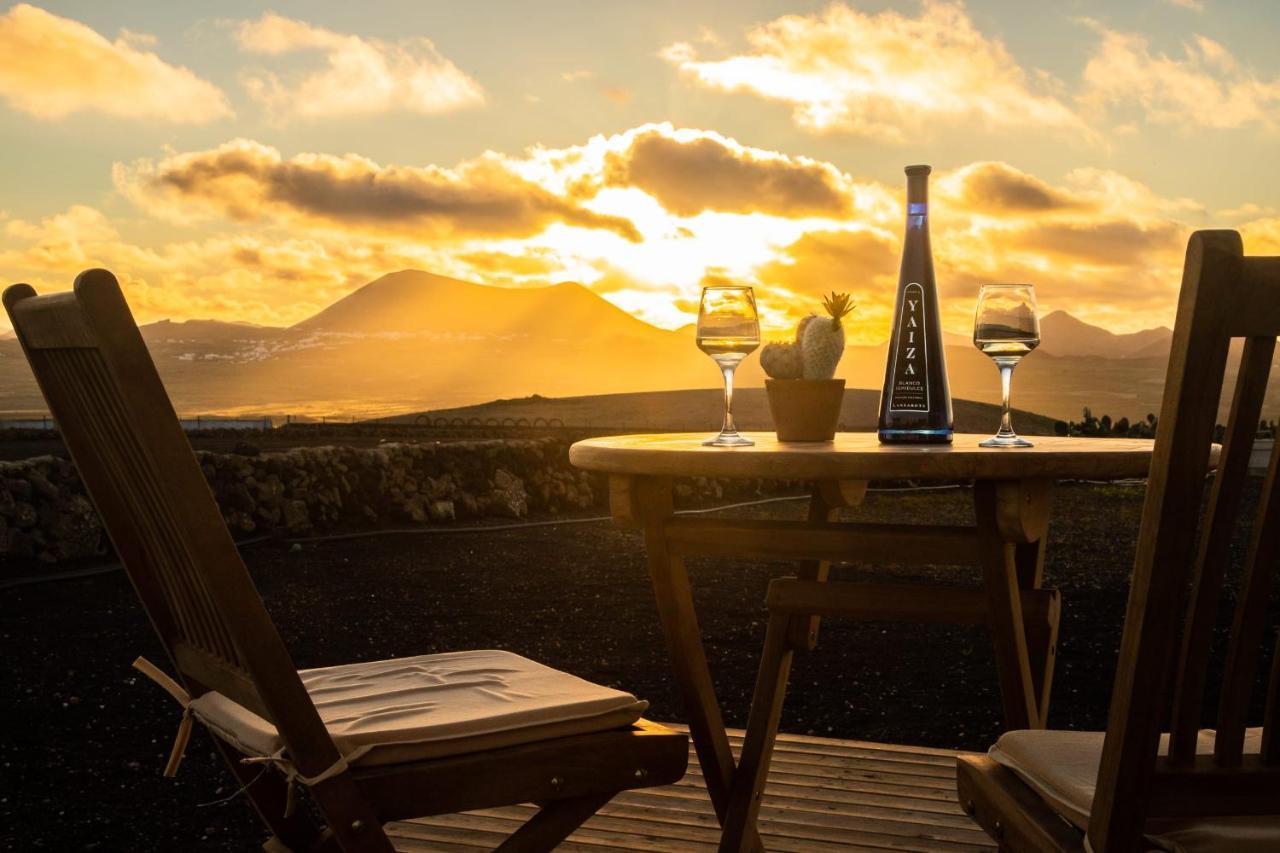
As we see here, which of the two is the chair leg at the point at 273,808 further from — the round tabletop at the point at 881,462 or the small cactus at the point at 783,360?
the small cactus at the point at 783,360

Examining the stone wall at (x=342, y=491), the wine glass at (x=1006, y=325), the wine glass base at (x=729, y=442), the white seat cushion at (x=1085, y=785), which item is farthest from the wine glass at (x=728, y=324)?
the stone wall at (x=342, y=491)

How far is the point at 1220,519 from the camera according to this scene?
1.30m

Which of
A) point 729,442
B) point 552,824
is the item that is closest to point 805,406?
point 729,442

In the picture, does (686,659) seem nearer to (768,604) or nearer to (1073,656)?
(768,604)

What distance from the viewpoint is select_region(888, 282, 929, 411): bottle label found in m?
2.83

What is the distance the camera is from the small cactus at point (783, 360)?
290 cm

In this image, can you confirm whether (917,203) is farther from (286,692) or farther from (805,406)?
(286,692)

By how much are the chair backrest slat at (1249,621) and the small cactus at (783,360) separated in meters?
1.56

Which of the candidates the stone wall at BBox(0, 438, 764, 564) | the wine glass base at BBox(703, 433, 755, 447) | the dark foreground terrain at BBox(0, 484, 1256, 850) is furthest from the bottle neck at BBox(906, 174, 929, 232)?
the stone wall at BBox(0, 438, 764, 564)

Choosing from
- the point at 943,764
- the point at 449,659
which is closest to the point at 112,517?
the point at 449,659

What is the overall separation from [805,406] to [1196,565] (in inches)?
62.5

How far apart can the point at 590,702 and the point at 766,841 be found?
1176 mm

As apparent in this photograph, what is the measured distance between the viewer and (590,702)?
2.02m

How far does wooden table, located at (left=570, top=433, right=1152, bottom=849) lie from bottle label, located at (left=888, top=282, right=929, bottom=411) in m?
0.15
